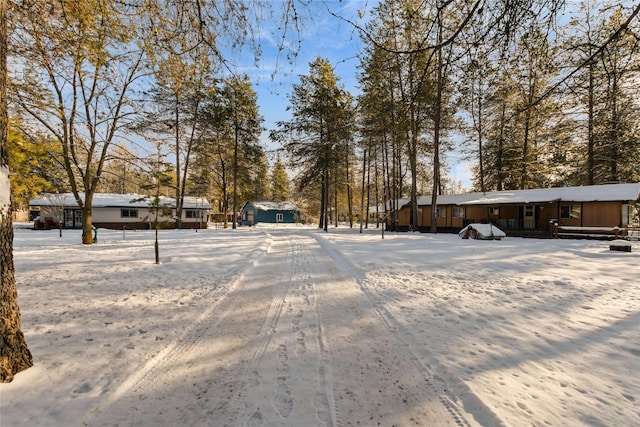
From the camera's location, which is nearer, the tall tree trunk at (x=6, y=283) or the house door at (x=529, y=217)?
the tall tree trunk at (x=6, y=283)

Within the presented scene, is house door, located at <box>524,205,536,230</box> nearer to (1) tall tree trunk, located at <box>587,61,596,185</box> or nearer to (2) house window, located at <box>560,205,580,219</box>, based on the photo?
(2) house window, located at <box>560,205,580,219</box>

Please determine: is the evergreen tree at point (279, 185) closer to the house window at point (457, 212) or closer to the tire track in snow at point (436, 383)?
the house window at point (457, 212)

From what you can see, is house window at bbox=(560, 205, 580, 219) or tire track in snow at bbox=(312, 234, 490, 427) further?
house window at bbox=(560, 205, 580, 219)

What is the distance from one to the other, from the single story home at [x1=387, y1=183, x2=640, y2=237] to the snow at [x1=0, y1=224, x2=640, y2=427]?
14.9m

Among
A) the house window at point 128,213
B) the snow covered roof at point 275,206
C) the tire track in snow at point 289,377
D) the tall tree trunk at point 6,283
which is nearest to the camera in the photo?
the tire track in snow at point 289,377

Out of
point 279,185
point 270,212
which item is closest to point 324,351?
point 270,212

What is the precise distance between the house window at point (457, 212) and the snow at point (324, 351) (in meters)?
18.2

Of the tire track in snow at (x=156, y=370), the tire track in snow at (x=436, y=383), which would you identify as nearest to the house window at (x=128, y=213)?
the tire track in snow at (x=156, y=370)

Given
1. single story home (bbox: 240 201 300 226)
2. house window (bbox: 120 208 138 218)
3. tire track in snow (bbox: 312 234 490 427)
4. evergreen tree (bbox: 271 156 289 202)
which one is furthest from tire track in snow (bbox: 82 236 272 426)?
evergreen tree (bbox: 271 156 289 202)

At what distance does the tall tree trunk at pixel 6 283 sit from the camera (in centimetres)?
252

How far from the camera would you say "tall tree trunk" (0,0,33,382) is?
8.25ft

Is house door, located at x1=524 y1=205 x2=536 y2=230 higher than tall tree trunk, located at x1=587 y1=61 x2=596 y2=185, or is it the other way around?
tall tree trunk, located at x1=587 y1=61 x2=596 y2=185

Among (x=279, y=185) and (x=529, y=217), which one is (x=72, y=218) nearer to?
(x=279, y=185)

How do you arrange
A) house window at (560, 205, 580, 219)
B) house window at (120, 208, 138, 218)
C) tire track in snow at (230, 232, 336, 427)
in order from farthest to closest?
house window at (120, 208, 138, 218)
house window at (560, 205, 580, 219)
tire track in snow at (230, 232, 336, 427)
